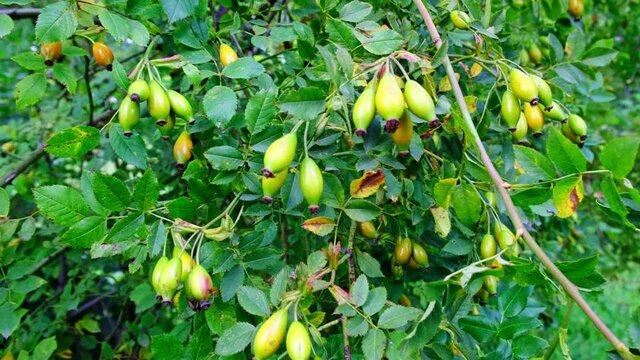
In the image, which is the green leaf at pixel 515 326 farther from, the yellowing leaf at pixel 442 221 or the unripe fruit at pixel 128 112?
the unripe fruit at pixel 128 112

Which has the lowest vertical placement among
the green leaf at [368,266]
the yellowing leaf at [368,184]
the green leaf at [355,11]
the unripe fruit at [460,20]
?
the green leaf at [368,266]

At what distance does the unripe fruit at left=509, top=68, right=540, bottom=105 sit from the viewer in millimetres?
1188

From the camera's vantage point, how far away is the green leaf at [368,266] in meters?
1.27

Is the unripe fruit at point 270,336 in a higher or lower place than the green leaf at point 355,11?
lower

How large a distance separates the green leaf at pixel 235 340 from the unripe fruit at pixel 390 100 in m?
0.49

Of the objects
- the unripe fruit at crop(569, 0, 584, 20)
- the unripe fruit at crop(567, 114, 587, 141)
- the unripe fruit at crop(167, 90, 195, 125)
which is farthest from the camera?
the unripe fruit at crop(569, 0, 584, 20)

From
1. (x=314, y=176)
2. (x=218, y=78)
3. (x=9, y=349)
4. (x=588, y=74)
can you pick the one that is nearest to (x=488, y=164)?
(x=314, y=176)

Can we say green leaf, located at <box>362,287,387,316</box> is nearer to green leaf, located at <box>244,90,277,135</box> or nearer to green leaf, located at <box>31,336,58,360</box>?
green leaf, located at <box>244,90,277,135</box>

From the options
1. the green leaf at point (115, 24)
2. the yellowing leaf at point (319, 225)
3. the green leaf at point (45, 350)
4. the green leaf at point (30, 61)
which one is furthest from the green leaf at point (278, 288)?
the green leaf at point (45, 350)

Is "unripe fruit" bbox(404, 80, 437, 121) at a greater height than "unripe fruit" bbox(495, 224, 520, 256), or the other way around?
"unripe fruit" bbox(404, 80, 437, 121)

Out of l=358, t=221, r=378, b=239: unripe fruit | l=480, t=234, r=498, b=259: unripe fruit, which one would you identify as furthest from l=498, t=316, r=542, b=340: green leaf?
l=358, t=221, r=378, b=239: unripe fruit

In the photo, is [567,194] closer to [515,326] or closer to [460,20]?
[515,326]

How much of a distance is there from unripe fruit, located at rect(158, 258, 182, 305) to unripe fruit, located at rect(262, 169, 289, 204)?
224 millimetres

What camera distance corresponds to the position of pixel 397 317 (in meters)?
1.06
